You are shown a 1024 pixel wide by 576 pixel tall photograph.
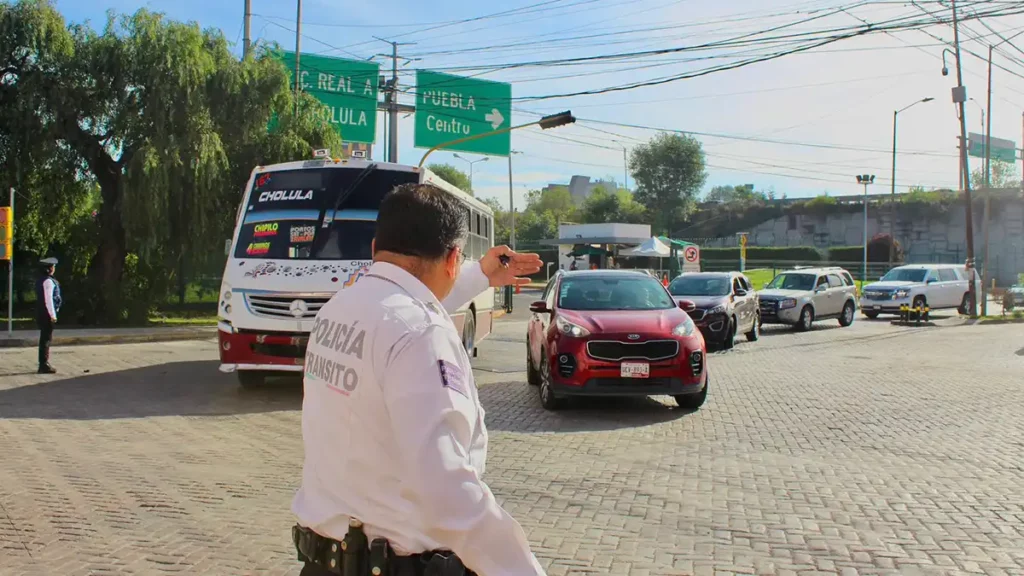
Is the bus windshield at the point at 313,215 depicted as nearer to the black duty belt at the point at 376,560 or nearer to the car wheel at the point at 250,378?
the car wheel at the point at 250,378

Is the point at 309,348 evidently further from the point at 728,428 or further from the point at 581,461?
the point at 728,428

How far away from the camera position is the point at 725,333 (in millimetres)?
18688

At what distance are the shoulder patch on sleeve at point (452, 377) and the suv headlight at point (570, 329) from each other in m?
8.06

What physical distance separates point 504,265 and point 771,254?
65.9 m

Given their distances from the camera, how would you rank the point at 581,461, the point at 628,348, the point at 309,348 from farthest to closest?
the point at 628,348 → the point at 581,461 → the point at 309,348

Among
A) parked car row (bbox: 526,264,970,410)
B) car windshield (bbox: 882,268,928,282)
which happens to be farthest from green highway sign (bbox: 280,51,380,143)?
car windshield (bbox: 882,268,928,282)

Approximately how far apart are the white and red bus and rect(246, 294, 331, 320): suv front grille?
0.01m

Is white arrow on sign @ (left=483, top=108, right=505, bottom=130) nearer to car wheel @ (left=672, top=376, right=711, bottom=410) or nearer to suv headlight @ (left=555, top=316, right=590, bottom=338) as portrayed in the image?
suv headlight @ (left=555, top=316, right=590, bottom=338)

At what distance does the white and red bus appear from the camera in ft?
33.9

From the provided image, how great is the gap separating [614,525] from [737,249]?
6573 cm

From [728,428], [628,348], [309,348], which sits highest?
[309,348]

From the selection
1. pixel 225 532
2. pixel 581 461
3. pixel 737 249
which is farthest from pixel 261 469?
pixel 737 249

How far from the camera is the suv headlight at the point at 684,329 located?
10.1m

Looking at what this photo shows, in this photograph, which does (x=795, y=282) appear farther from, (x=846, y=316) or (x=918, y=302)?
(x=918, y=302)
